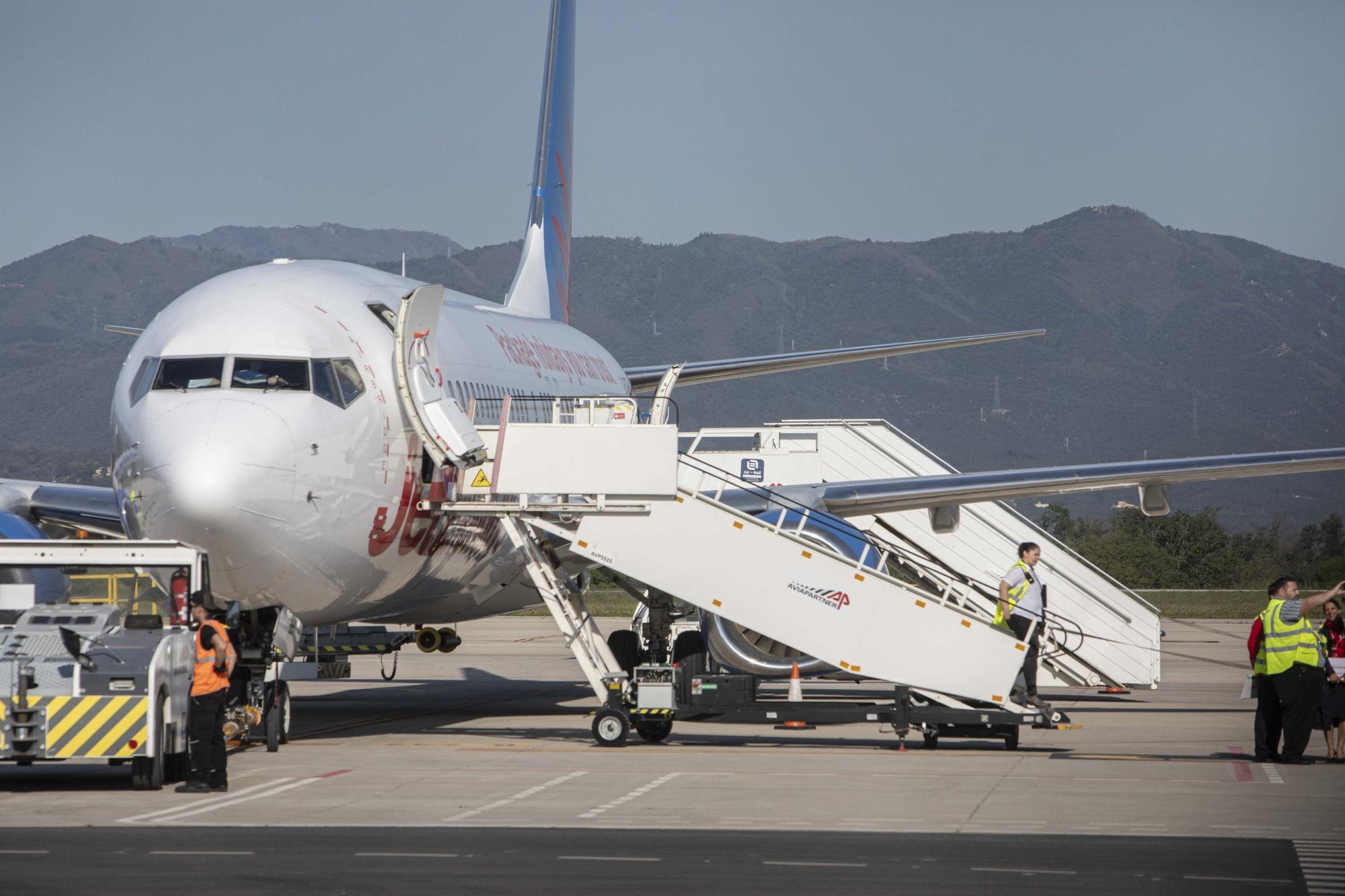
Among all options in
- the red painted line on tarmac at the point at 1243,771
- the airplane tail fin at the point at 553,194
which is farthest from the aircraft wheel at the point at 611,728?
the airplane tail fin at the point at 553,194

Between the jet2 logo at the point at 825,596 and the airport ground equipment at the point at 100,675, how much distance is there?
5.59m

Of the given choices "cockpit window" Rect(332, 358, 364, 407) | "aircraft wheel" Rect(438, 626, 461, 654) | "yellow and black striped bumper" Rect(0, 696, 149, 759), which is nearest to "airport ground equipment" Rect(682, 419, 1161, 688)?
"aircraft wheel" Rect(438, 626, 461, 654)

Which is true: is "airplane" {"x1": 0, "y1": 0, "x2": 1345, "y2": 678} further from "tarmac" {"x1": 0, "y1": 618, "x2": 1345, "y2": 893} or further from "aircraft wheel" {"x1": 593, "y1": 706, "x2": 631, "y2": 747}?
"aircraft wheel" {"x1": 593, "y1": 706, "x2": 631, "y2": 747}

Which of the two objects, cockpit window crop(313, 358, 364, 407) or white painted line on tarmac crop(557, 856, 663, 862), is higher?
cockpit window crop(313, 358, 364, 407)

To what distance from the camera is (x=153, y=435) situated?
1314 centimetres

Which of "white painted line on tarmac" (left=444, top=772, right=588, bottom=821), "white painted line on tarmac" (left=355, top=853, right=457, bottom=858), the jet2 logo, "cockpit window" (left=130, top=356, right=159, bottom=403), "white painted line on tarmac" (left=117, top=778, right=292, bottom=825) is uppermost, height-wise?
"cockpit window" (left=130, top=356, right=159, bottom=403)

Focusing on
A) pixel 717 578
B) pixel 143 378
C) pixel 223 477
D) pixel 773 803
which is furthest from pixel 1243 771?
pixel 143 378

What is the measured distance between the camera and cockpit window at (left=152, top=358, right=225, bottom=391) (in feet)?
44.7

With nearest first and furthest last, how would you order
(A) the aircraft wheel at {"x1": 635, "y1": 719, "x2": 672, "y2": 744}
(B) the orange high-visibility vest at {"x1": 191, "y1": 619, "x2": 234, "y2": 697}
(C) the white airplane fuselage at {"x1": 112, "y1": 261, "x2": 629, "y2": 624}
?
(B) the orange high-visibility vest at {"x1": 191, "y1": 619, "x2": 234, "y2": 697} < (C) the white airplane fuselage at {"x1": 112, "y1": 261, "x2": 629, "y2": 624} < (A) the aircraft wheel at {"x1": 635, "y1": 719, "x2": 672, "y2": 744}

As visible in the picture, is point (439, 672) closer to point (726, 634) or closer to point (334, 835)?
point (726, 634)

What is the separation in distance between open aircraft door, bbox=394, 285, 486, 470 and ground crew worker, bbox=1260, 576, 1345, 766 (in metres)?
7.53

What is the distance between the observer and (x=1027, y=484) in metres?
19.6

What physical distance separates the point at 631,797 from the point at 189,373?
203 inches

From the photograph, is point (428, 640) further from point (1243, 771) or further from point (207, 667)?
point (1243, 771)
